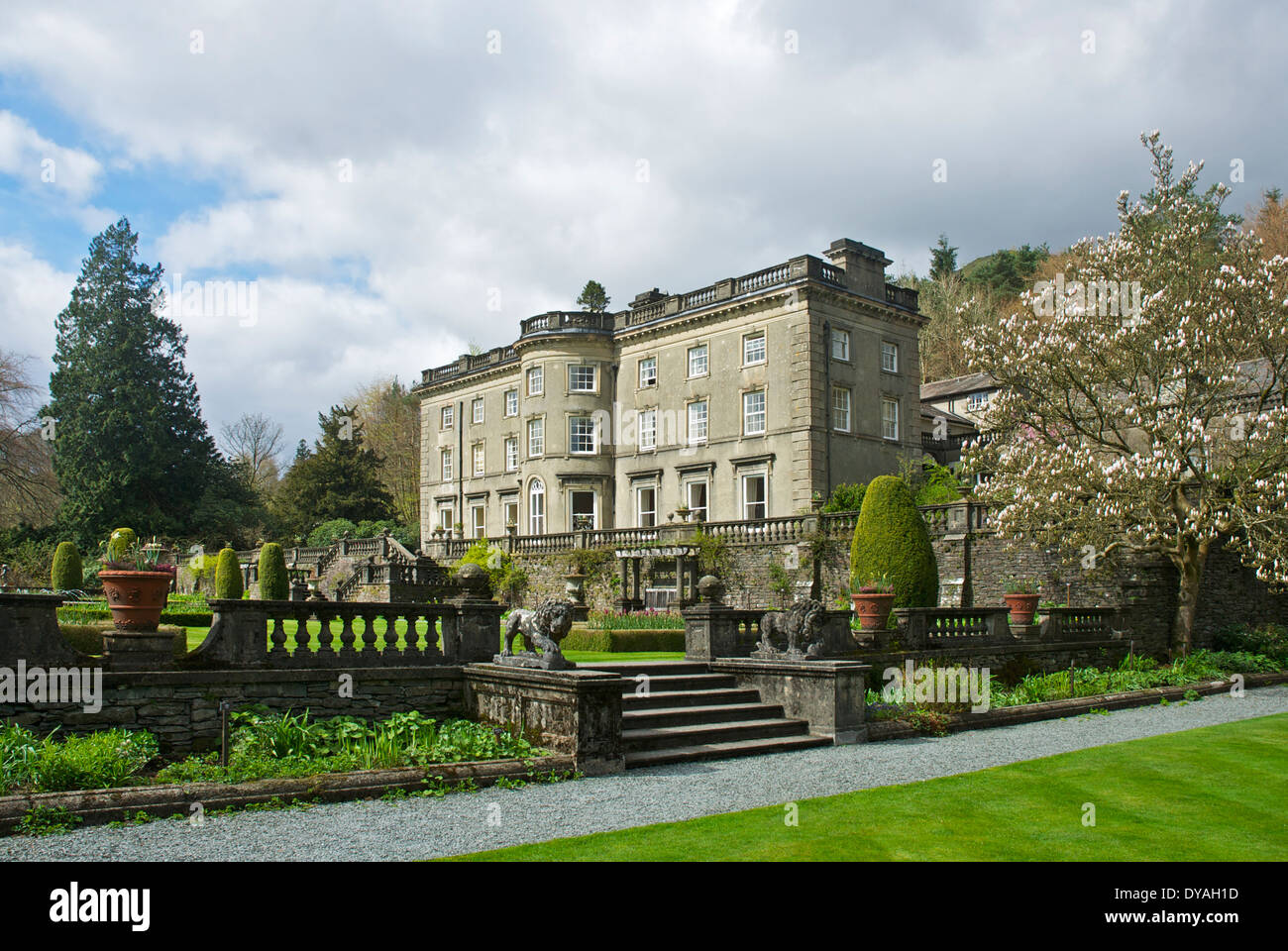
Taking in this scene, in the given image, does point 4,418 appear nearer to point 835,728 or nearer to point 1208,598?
point 835,728

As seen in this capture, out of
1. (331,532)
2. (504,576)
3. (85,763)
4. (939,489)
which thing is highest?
(939,489)

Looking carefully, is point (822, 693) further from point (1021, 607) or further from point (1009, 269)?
point (1009, 269)

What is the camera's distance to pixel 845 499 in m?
31.9

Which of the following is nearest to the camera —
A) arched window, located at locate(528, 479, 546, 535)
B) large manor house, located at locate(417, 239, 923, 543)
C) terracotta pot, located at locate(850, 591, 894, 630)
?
terracotta pot, located at locate(850, 591, 894, 630)

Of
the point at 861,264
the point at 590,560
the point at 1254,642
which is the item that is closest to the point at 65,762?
the point at 1254,642

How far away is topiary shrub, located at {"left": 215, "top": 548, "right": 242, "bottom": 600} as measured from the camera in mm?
31047

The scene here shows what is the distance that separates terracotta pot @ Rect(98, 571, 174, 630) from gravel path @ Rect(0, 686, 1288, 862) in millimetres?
3079

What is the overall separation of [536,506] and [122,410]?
25183 millimetres

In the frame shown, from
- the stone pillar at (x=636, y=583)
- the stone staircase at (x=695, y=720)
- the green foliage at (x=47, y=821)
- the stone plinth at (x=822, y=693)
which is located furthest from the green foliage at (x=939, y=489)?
the green foliage at (x=47, y=821)

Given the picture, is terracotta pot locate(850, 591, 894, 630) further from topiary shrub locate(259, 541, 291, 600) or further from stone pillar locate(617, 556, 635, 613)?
topiary shrub locate(259, 541, 291, 600)

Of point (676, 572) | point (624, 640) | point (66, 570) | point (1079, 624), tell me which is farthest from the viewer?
point (676, 572)

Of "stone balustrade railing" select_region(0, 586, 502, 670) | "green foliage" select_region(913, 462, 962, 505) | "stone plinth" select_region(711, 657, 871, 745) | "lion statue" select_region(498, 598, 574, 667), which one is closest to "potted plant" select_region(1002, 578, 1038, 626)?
"stone plinth" select_region(711, 657, 871, 745)

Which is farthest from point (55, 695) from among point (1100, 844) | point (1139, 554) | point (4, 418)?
point (4, 418)

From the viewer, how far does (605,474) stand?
41.7 m
